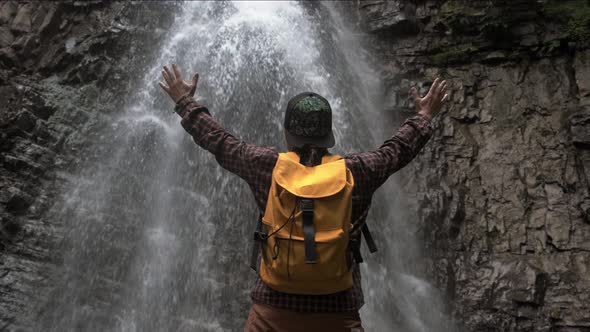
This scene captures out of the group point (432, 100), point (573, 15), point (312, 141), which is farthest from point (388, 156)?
point (573, 15)

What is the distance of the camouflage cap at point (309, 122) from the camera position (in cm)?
247

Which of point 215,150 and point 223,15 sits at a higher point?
point 223,15

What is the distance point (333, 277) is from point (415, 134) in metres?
0.95

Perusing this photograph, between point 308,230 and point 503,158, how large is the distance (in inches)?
258

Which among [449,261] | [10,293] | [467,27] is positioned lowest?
[10,293]

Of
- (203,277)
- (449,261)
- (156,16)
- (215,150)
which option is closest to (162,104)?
(156,16)

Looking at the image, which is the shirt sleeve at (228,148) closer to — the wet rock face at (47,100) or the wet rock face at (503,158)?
the wet rock face at (47,100)

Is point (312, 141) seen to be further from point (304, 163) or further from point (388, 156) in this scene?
point (388, 156)

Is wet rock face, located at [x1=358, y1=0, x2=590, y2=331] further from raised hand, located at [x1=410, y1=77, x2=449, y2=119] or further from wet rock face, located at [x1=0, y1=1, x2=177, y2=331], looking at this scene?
raised hand, located at [x1=410, y1=77, x2=449, y2=119]

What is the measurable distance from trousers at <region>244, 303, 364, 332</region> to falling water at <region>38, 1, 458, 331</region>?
3877 millimetres

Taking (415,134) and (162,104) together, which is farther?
(162,104)

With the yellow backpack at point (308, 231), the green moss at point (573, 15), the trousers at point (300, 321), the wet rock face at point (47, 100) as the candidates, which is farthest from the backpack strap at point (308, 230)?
the green moss at point (573, 15)

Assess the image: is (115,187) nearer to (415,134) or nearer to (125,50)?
(125,50)

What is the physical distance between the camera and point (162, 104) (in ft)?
26.2
